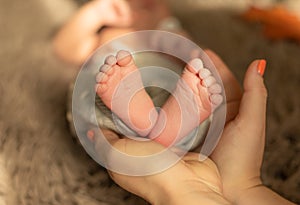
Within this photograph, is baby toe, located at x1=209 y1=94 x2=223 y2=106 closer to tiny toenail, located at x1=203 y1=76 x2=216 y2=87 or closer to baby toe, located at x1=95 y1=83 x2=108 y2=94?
tiny toenail, located at x1=203 y1=76 x2=216 y2=87

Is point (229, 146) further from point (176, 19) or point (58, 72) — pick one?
point (176, 19)

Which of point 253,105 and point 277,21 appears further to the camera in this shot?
point 277,21

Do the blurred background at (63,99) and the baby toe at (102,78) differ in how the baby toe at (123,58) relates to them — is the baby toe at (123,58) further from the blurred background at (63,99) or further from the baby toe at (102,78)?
the blurred background at (63,99)

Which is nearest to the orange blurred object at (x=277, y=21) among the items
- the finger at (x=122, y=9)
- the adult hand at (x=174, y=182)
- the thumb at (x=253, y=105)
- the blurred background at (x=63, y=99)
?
the blurred background at (x=63, y=99)

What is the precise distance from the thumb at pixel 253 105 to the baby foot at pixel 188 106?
0.05 m

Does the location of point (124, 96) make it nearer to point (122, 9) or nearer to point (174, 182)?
point (174, 182)

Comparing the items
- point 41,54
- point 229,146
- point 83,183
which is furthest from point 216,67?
point 41,54

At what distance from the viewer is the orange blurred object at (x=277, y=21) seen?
3.63ft

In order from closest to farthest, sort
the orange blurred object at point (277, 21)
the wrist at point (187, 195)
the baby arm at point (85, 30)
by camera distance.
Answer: the wrist at point (187, 195) → the baby arm at point (85, 30) → the orange blurred object at point (277, 21)

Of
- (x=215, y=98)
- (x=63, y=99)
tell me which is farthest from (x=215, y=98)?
(x=63, y=99)

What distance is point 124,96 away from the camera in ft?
2.14

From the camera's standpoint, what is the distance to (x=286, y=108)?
91 centimetres

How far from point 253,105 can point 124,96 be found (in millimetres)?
187

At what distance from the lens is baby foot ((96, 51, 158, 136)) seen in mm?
653
